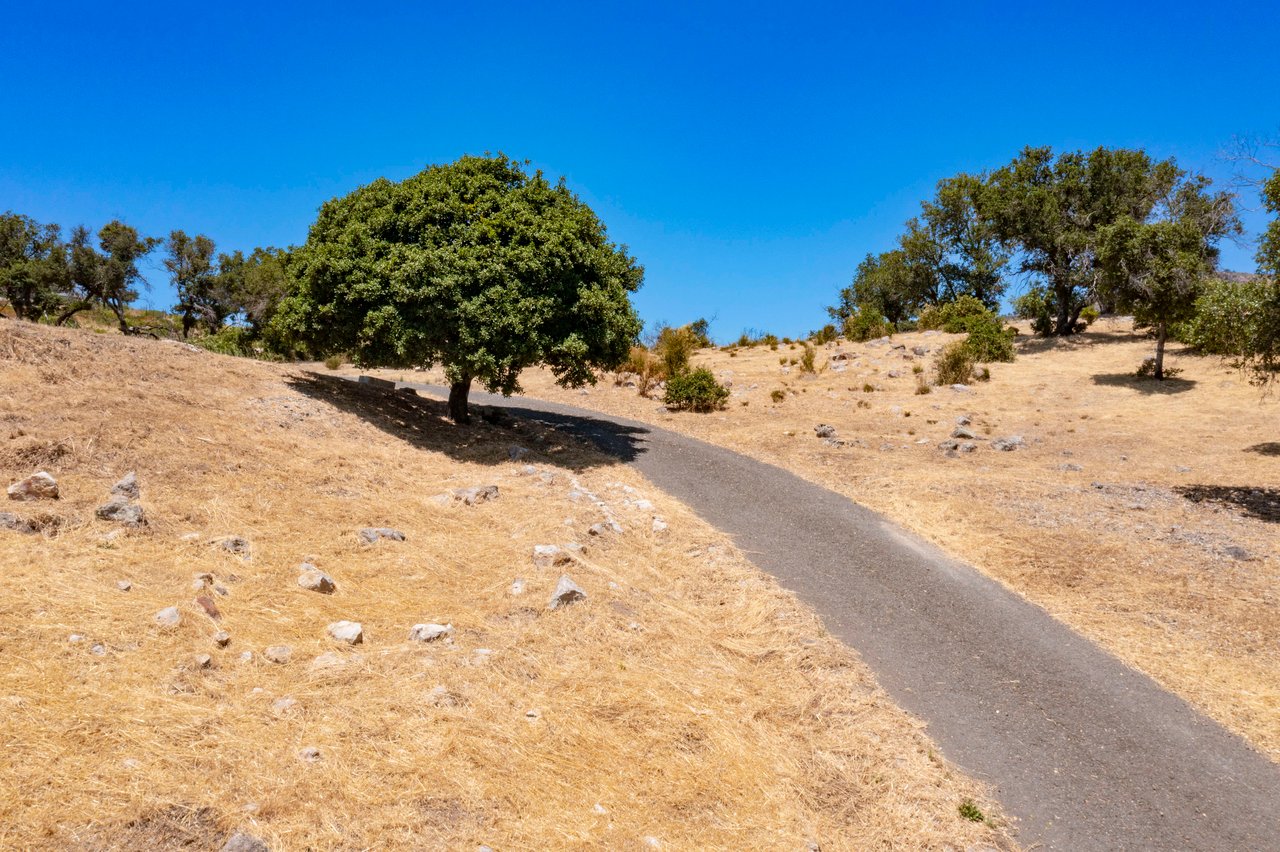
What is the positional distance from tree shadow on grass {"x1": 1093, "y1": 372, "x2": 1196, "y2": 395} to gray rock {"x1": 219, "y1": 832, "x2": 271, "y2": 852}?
32.8 m

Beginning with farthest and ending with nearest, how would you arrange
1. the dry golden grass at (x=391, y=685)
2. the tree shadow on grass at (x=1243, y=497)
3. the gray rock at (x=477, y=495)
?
the tree shadow on grass at (x=1243, y=497) → the gray rock at (x=477, y=495) → the dry golden grass at (x=391, y=685)

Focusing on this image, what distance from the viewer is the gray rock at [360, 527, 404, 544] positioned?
377 inches

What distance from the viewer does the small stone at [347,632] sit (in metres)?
6.93

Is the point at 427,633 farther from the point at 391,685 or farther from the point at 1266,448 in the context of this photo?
the point at 1266,448

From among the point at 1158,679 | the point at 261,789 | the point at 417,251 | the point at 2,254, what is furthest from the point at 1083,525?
the point at 2,254

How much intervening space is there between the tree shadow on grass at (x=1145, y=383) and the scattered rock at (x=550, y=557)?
28030mm

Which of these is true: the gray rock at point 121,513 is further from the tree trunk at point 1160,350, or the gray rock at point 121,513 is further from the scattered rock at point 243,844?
the tree trunk at point 1160,350

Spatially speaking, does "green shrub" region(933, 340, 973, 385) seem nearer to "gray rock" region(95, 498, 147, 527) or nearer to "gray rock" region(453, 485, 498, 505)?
"gray rock" region(453, 485, 498, 505)

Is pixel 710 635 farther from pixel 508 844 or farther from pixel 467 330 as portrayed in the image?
pixel 467 330

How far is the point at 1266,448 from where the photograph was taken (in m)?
19.5

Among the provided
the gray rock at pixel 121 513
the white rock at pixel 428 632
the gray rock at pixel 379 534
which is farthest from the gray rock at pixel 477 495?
the white rock at pixel 428 632

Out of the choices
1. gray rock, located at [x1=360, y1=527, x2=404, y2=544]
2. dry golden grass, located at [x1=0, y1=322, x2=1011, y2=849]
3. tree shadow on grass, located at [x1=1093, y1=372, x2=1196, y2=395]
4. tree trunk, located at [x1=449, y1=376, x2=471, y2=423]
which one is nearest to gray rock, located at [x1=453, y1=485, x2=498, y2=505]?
dry golden grass, located at [x1=0, y1=322, x2=1011, y2=849]

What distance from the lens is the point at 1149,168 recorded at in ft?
129

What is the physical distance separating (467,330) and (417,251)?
241cm
